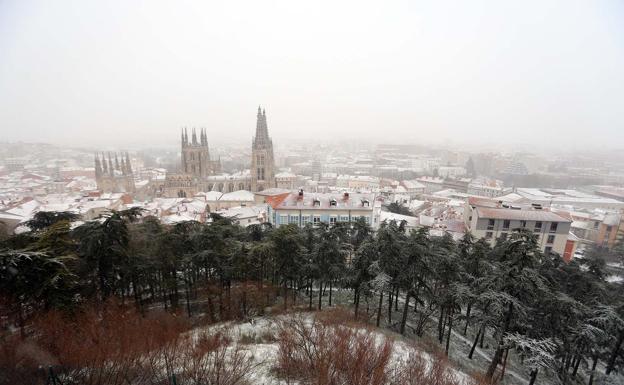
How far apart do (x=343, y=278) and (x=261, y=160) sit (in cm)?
5754

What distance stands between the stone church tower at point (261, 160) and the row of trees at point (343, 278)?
2029 inches

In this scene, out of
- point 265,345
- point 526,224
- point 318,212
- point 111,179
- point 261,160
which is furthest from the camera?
point 111,179

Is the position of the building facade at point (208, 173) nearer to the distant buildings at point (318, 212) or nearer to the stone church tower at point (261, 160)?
the stone church tower at point (261, 160)

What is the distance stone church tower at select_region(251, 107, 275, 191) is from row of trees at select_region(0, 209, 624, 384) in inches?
2029

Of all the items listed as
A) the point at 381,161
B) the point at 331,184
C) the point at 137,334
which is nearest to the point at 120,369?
the point at 137,334

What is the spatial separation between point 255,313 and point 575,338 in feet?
53.6

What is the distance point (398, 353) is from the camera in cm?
1244

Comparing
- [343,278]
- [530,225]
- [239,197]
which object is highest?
[343,278]

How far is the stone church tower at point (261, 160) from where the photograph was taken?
7125 cm

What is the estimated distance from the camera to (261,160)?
71812 millimetres

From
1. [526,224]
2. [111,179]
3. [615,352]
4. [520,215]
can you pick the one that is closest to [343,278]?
[615,352]

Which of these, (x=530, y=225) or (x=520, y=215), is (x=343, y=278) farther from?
(x=530, y=225)

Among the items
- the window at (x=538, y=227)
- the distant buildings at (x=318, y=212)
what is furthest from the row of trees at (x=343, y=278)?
the window at (x=538, y=227)

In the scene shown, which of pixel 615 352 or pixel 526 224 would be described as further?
pixel 526 224
